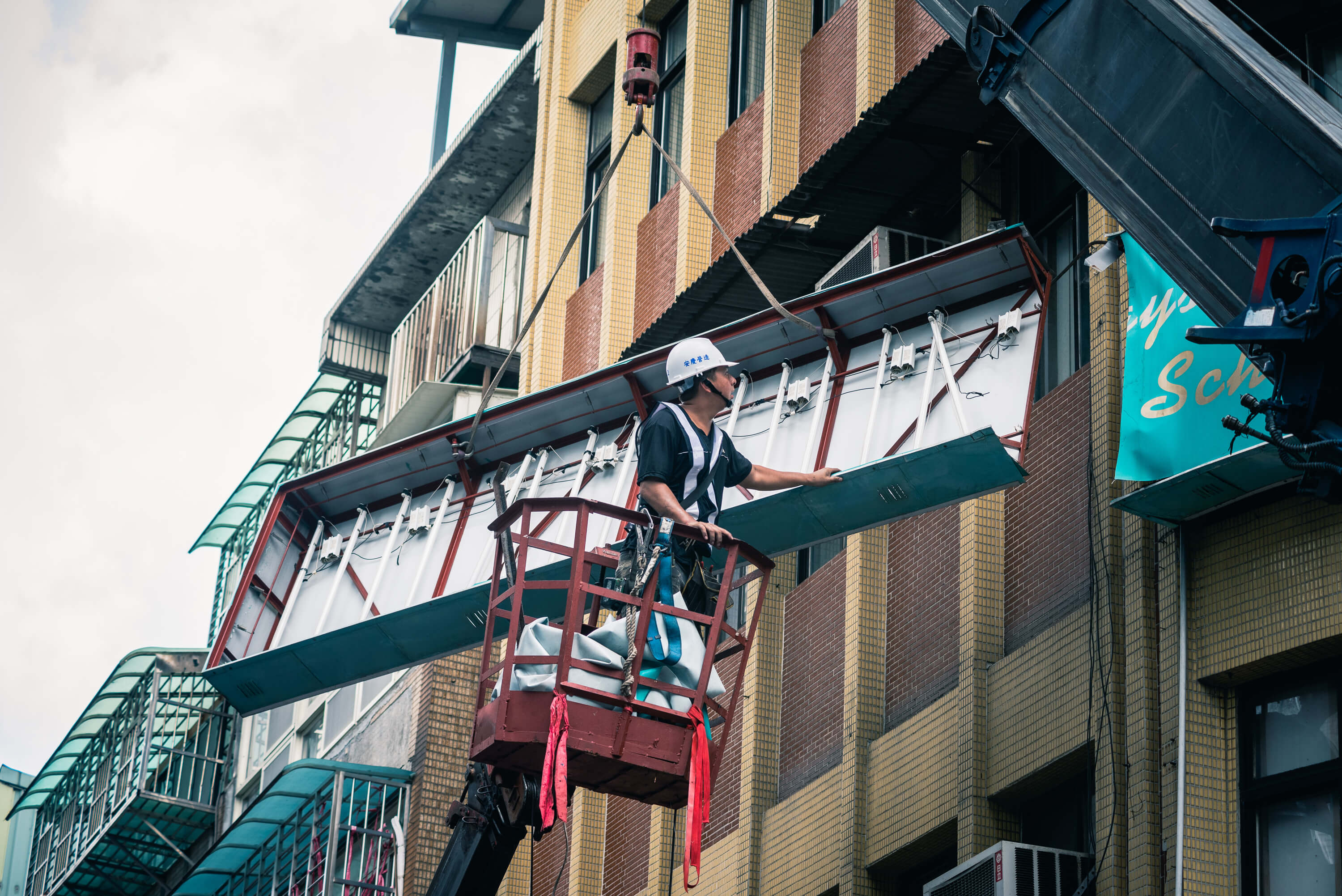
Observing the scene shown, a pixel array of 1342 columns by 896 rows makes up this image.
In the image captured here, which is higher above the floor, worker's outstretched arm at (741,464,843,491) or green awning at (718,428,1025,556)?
worker's outstretched arm at (741,464,843,491)

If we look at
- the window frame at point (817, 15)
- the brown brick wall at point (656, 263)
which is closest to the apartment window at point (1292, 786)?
the window frame at point (817, 15)

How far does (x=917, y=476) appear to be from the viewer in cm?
1208

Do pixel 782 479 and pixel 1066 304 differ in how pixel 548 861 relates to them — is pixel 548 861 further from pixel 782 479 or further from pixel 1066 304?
pixel 782 479

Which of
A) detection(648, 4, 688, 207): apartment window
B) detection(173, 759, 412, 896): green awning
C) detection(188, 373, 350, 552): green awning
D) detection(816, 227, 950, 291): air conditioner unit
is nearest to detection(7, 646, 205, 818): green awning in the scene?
detection(188, 373, 350, 552): green awning

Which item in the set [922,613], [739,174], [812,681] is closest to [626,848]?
[812,681]

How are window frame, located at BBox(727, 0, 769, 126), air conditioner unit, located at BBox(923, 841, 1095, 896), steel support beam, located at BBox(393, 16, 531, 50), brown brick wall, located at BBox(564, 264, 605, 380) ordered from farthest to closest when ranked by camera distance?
steel support beam, located at BBox(393, 16, 531, 50)
brown brick wall, located at BBox(564, 264, 605, 380)
window frame, located at BBox(727, 0, 769, 126)
air conditioner unit, located at BBox(923, 841, 1095, 896)

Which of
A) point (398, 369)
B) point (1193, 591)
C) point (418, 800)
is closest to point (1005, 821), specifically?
point (1193, 591)

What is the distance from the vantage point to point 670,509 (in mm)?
11242

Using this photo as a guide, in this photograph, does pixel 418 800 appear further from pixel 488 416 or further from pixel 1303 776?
pixel 1303 776

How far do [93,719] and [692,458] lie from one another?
2556cm

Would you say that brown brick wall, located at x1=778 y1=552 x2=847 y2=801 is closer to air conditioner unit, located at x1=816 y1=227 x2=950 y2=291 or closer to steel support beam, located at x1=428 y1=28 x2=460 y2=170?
air conditioner unit, located at x1=816 y1=227 x2=950 y2=291

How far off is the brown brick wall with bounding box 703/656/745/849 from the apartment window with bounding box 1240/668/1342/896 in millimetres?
6272

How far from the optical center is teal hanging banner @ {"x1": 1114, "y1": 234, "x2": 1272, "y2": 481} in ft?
39.9

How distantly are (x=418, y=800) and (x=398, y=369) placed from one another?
34.6 ft
